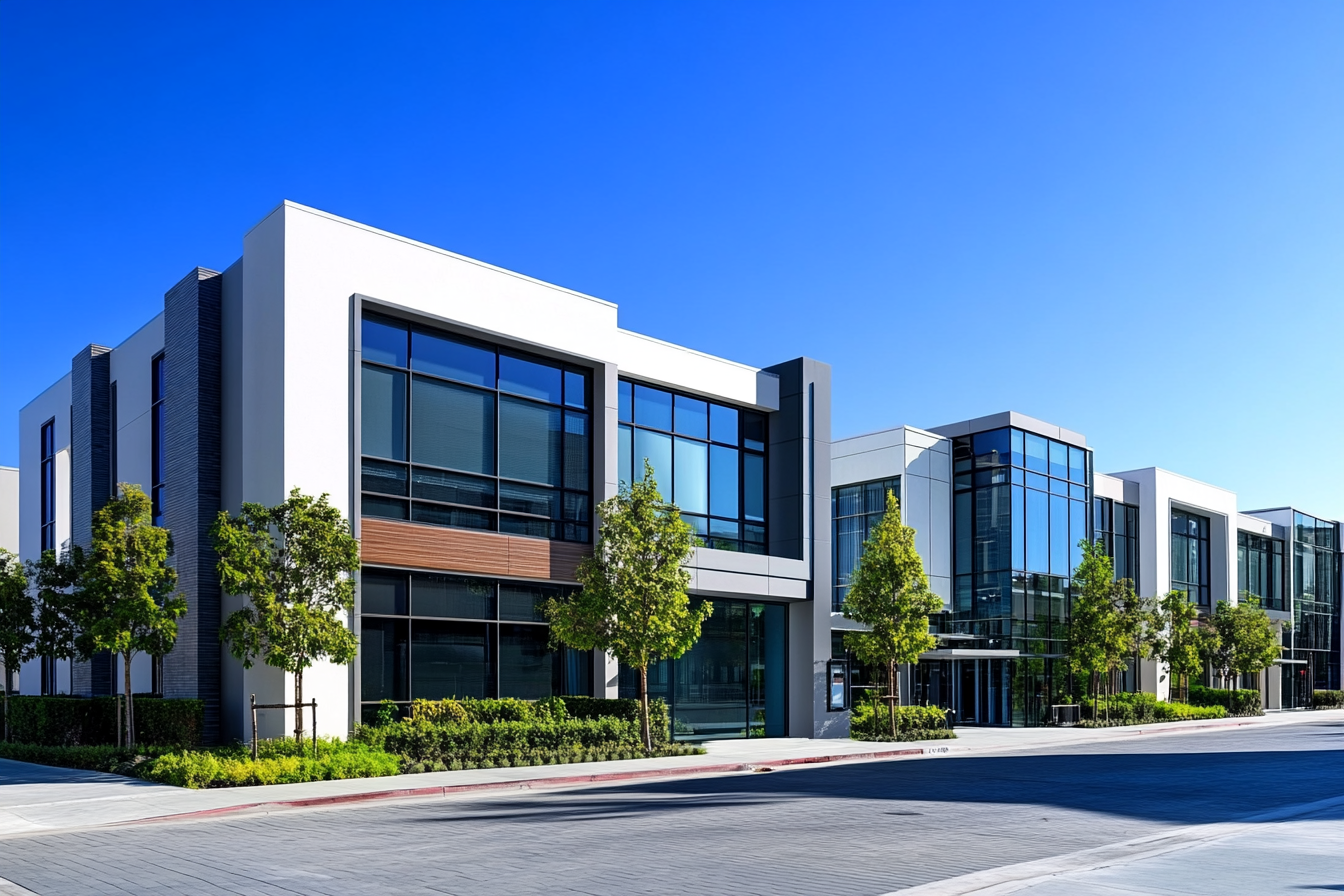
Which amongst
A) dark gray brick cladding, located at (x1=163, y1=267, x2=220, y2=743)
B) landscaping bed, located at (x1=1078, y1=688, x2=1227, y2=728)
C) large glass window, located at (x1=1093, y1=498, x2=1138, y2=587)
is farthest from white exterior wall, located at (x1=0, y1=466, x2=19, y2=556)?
large glass window, located at (x1=1093, y1=498, x2=1138, y2=587)

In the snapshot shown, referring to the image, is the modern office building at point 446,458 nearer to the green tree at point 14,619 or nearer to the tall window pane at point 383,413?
the tall window pane at point 383,413

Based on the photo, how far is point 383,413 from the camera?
84.4 feet

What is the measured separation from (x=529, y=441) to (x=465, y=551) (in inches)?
150

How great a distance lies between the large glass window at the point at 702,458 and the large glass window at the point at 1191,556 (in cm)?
3223

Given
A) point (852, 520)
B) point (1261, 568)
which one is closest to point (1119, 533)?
point (852, 520)

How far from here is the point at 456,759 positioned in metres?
22.8

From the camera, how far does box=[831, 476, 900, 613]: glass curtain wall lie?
146 feet

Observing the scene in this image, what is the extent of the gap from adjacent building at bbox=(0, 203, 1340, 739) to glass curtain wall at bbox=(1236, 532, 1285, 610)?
27.0 m

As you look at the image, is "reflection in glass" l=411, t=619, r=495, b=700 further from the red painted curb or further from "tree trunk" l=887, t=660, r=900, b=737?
"tree trunk" l=887, t=660, r=900, b=737

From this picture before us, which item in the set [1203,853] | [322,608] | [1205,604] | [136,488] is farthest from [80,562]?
[1205,604]

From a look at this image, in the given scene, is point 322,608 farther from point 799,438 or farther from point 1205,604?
point 1205,604

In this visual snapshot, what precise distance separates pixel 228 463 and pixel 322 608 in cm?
526

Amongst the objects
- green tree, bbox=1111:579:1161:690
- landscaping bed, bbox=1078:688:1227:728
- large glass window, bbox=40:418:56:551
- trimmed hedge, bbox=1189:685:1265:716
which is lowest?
trimmed hedge, bbox=1189:685:1265:716

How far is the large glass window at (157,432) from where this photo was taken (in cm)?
2870
